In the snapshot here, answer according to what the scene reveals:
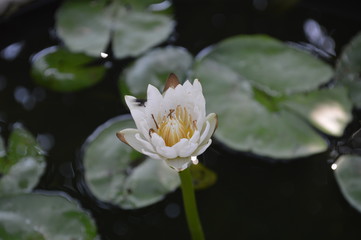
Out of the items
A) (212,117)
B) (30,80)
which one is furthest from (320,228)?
(30,80)

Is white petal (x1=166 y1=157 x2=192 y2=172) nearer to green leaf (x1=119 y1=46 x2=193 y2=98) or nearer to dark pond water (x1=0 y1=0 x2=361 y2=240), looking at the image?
dark pond water (x1=0 y1=0 x2=361 y2=240)

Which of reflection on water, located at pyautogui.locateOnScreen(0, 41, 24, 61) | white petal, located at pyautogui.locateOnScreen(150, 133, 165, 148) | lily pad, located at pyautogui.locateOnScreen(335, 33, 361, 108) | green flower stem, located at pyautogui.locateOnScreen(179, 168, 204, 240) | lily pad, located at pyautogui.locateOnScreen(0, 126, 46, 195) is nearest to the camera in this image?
white petal, located at pyautogui.locateOnScreen(150, 133, 165, 148)

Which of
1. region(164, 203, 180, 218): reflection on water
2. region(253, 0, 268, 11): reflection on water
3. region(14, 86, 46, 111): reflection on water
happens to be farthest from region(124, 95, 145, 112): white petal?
region(253, 0, 268, 11): reflection on water

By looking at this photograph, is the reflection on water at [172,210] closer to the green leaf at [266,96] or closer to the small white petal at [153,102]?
the green leaf at [266,96]

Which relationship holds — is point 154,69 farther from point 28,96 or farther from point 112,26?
point 28,96

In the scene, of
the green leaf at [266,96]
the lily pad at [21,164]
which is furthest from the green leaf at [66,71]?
the green leaf at [266,96]

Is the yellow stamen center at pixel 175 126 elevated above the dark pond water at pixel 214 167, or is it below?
above

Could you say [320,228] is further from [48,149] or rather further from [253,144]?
[48,149]
